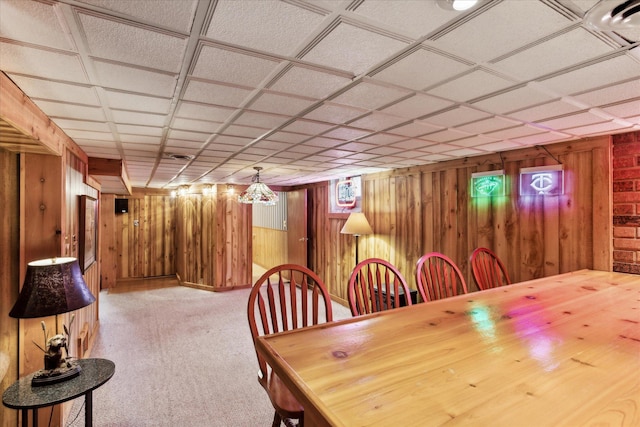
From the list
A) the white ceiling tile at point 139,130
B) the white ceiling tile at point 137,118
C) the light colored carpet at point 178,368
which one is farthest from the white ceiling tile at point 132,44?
the light colored carpet at point 178,368

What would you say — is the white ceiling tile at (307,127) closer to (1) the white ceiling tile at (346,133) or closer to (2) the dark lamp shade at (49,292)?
(1) the white ceiling tile at (346,133)

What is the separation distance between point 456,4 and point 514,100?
1127mm

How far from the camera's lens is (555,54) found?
1.30 meters

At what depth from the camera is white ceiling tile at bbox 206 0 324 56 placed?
0.98 m

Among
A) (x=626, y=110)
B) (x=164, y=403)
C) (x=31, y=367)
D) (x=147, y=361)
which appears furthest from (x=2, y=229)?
(x=626, y=110)

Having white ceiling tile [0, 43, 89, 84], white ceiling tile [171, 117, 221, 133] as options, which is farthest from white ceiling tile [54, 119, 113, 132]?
white ceiling tile [0, 43, 89, 84]

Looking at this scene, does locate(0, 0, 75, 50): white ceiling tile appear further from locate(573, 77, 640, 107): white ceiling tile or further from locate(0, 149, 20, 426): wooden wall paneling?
locate(573, 77, 640, 107): white ceiling tile

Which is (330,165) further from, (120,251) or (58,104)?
(120,251)

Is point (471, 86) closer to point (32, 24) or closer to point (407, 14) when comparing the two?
point (407, 14)

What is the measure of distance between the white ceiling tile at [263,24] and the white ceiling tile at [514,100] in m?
1.23

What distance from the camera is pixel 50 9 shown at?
0.97m

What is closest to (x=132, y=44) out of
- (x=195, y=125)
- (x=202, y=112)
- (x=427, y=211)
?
(x=202, y=112)

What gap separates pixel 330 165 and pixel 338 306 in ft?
8.32

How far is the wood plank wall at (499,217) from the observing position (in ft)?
9.17
